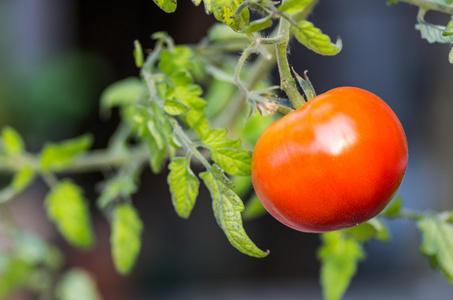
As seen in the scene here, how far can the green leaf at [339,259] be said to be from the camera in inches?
29.4

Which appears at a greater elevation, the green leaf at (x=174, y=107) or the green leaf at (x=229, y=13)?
the green leaf at (x=229, y=13)

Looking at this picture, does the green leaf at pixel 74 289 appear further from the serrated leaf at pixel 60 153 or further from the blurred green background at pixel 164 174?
the blurred green background at pixel 164 174

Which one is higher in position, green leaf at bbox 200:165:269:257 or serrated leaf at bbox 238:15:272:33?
serrated leaf at bbox 238:15:272:33

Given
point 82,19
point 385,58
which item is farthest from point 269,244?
point 82,19

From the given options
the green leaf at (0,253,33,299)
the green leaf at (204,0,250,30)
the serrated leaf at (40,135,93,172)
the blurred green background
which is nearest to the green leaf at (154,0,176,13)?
the green leaf at (204,0,250,30)

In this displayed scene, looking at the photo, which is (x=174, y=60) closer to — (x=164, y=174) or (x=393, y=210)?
(x=393, y=210)

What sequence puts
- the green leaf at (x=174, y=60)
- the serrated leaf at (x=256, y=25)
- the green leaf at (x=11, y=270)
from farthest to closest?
the green leaf at (x=11, y=270) → the green leaf at (x=174, y=60) → the serrated leaf at (x=256, y=25)

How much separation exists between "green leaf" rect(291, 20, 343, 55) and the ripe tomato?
1.7 inches

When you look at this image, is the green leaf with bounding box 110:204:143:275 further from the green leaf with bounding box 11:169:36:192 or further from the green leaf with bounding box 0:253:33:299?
the green leaf with bounding box 0:253:33:299

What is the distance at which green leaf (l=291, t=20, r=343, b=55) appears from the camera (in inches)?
15.7

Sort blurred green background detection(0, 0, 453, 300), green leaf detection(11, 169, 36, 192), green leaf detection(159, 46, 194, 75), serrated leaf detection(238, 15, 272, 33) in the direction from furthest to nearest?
blurred green background detection(0, 0, 453, 300) → green leaf detection(11, 169, 36, 192) → green leaf detection(159, 46, 194, 75) → serrated leaf detection(238, 15, 272, 33)

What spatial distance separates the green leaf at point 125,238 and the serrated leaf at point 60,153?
15cm

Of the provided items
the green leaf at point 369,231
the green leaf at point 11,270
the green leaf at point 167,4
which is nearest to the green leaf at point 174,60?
the green leaf at point 167,4

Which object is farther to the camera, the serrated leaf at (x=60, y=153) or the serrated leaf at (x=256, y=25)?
Answer: the serrated leaf at (x=60, y=153)
